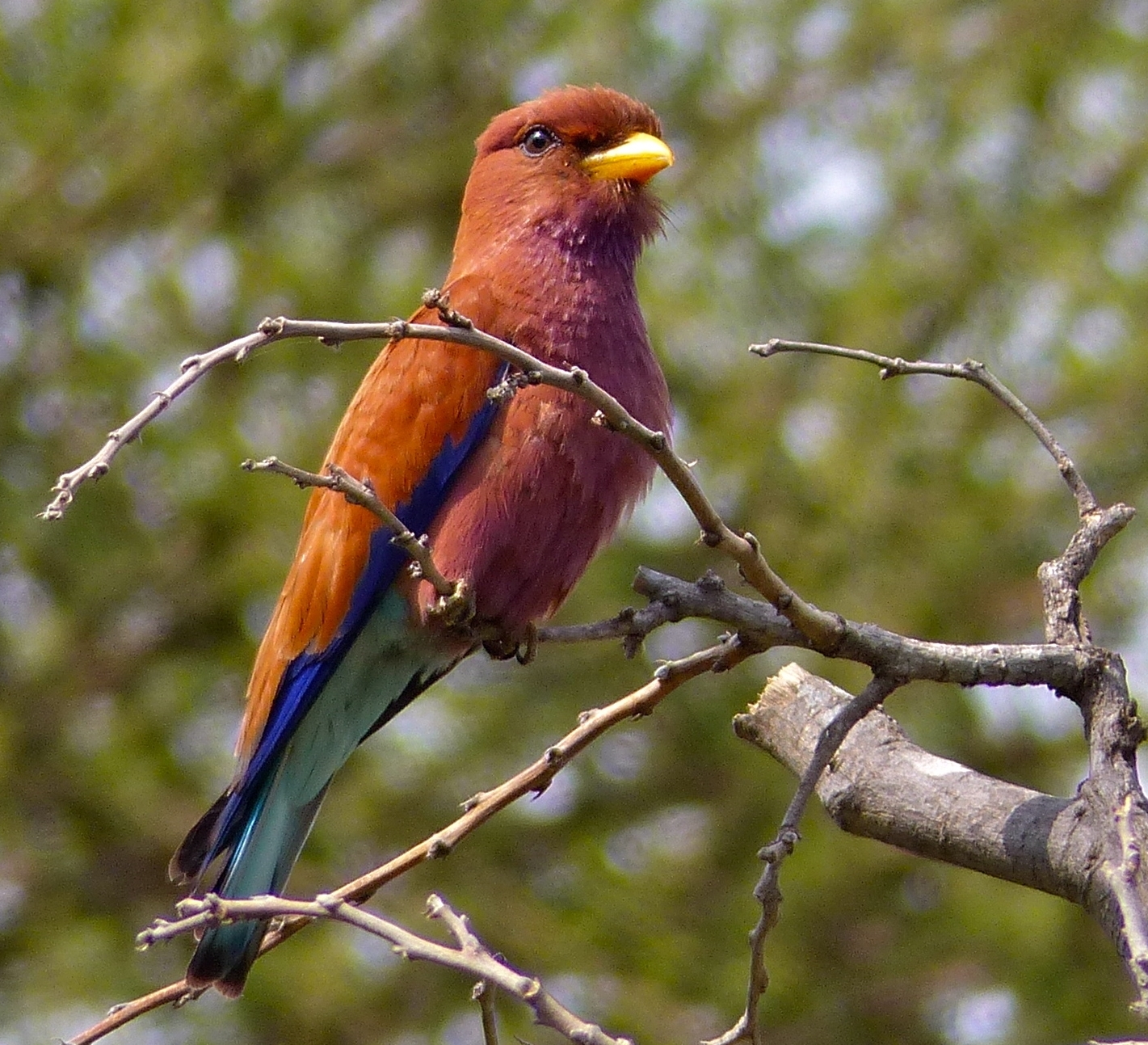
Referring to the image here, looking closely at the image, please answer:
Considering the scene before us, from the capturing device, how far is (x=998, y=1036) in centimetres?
548

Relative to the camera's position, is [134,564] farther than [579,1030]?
Yes

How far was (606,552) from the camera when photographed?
5.48 meters

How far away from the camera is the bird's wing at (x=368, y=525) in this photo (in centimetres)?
335

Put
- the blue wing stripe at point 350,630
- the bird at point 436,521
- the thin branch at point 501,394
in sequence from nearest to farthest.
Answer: the thin branch at point 501,394 < the bird at point 436,521 < the blue wing stripe at point 350,630

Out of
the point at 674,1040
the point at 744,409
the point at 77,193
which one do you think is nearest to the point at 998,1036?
the point at 674,1040

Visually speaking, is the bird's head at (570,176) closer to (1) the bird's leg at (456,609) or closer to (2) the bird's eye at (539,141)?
(2) the bird's eye at (539,141)

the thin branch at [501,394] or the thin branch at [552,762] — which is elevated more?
the thin branch at [501,394]

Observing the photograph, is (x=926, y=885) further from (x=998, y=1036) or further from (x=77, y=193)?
(x=77, y=193)

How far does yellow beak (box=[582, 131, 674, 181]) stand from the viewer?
3.73 m

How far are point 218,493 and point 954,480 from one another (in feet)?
8.15

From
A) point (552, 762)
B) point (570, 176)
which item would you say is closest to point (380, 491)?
point (570, 176)

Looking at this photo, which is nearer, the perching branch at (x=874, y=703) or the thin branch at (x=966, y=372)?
the perching branch at (x=874, y=703)

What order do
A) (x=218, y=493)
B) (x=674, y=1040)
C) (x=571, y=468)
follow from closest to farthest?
(x=571, y=468) < (x=674, y=1040) < (x=218, y=493)

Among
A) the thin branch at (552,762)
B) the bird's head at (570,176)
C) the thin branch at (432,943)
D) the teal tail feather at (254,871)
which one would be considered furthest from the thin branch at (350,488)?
the bird's head at (570,176)
